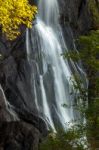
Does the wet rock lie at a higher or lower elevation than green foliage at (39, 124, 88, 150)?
lower

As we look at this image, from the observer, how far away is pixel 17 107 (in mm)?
30344

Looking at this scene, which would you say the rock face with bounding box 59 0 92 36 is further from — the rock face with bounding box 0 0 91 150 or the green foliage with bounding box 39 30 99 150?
the green foliage with bounding box 39 30 99 150

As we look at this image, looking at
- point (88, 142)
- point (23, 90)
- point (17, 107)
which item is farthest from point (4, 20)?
point (23, 90)

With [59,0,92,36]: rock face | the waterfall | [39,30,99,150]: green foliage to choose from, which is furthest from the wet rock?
[59,0,92,36]: rock face

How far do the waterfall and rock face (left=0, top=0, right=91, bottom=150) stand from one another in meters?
0.79

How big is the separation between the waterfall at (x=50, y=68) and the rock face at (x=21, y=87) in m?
0.79

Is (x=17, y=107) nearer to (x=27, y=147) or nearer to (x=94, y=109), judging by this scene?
(x=27, y=147)

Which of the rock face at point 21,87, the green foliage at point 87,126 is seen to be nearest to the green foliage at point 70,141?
the green foliage at point 87,126

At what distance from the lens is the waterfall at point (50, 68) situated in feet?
109

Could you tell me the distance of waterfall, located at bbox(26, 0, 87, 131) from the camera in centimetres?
3319

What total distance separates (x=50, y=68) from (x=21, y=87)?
4.31 meters

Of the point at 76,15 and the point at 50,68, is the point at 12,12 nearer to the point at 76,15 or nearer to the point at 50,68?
the point at 50,68

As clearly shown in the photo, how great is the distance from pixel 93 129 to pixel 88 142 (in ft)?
1.55

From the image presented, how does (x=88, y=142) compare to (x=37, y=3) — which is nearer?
(x=88, y=142)
